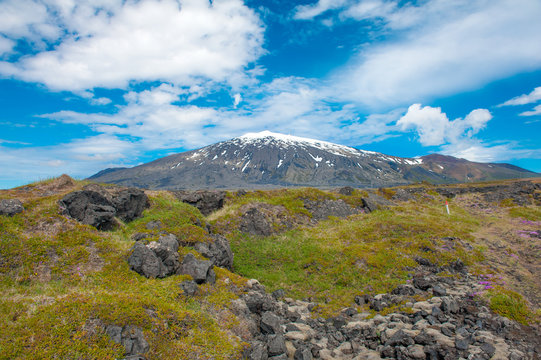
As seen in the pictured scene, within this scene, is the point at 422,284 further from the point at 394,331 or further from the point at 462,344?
the point at 462,344

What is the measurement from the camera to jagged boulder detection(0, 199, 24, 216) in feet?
40.9

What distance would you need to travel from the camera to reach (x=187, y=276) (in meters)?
11.9

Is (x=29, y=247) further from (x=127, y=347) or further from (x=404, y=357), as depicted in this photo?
(x=404, y=357)

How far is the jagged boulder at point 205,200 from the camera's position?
30.4 meters

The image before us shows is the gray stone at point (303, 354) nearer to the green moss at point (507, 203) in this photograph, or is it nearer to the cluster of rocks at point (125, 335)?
the cluster of rocks at point (125, 335)

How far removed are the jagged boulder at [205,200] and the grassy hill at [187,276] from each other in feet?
9.50

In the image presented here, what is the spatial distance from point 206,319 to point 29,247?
8.32 metres

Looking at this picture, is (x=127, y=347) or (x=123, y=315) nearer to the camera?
(x=127, y=347)

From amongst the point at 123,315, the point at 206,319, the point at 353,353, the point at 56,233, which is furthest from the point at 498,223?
the point at 56,233

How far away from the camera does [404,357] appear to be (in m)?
8.91

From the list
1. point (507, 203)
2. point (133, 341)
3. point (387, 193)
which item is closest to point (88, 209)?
point (133, 341)

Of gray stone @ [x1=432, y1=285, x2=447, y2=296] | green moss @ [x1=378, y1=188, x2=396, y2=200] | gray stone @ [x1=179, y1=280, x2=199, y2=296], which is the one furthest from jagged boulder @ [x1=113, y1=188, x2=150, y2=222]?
green moss @ [x1=378, y1=188, x2=396, y2=200]

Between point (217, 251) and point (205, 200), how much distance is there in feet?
48.4

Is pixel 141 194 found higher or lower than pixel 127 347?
higher
